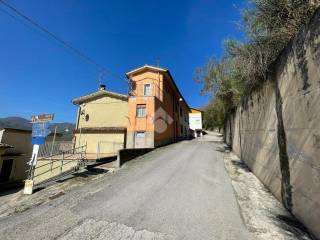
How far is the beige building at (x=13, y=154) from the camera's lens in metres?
17.4

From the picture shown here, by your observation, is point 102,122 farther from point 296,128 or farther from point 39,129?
point 296,128

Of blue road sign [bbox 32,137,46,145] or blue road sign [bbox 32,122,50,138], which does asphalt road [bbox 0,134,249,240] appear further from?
blue road sign [bbox 32,122,50,138]

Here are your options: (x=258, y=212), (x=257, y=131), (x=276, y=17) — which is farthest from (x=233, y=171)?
(x=276, y=17)

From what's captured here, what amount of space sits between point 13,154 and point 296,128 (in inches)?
853

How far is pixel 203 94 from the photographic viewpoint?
1941 cm

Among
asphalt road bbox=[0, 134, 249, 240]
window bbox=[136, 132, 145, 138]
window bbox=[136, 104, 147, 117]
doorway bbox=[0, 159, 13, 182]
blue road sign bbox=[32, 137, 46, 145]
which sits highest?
window bbox=[136, 104, 147, 117]

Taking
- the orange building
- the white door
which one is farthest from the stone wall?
the white door

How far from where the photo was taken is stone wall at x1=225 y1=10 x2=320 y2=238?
3.63 metres

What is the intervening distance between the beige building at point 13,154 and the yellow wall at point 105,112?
5652 millimetres

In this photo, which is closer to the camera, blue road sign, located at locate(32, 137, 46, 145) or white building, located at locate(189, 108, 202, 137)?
blue road sign, located at locate(32, 137, 46, 145)

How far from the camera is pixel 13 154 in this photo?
60.3 feet

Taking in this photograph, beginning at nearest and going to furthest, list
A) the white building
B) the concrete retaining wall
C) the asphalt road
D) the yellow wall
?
1. the asphalt road
2. the concrete retaining wall
3. the yellow wall
4. the white building

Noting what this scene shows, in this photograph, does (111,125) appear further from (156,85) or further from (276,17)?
(276,17)

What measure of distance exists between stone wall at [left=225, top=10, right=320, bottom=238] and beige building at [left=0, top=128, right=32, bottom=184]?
19540 millimetres
